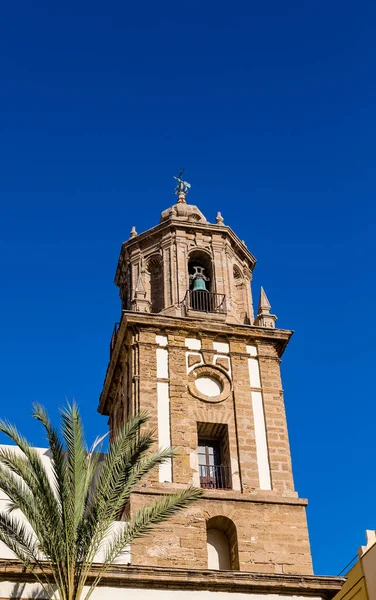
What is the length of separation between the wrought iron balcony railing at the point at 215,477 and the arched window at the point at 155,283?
550 centimetres

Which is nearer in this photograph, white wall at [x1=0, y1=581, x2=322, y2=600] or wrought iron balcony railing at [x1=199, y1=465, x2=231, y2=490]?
white wall at [x1=0, y1=581, x2=322, y2=600]

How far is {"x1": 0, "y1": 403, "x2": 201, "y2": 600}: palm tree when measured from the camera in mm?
16781

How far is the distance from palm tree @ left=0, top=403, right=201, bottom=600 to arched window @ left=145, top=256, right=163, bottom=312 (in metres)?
9.57

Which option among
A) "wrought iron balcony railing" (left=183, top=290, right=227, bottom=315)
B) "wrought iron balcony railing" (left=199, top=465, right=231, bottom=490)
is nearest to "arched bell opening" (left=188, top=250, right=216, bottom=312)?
"wrought iron balcony railing" (left=183, top=290, right=227, bottom=315)

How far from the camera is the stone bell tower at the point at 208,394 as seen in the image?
73.6 ft

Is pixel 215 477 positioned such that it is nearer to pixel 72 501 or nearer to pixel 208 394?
pixel 208 394

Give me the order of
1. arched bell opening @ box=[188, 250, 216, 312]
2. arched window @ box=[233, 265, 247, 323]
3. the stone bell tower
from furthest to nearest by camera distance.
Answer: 1. arched window @ box=[233, 265, 247, 323]
2. arched bell opening @ box=[188, 250, 216, 312]
3. the stone bell tower

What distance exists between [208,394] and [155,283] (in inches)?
191

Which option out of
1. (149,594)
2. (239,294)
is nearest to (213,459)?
(149,594)

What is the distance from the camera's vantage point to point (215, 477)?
78.5 ft

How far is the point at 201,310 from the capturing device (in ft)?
89.1

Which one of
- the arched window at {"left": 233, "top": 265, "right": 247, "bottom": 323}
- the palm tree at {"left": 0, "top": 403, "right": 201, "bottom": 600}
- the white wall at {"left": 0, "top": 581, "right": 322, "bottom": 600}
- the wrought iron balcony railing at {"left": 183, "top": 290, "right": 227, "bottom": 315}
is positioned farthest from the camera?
the arched window at {"left": 233, "top": 265, "right": 247, "bottom": 323}

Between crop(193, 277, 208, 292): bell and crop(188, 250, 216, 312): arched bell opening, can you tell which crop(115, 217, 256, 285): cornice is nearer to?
crop(188, 250, 216, 312): arched bell opening

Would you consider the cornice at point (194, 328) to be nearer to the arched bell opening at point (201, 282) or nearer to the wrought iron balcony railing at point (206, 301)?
the wrought iron balcony railing at point (206, 301)
